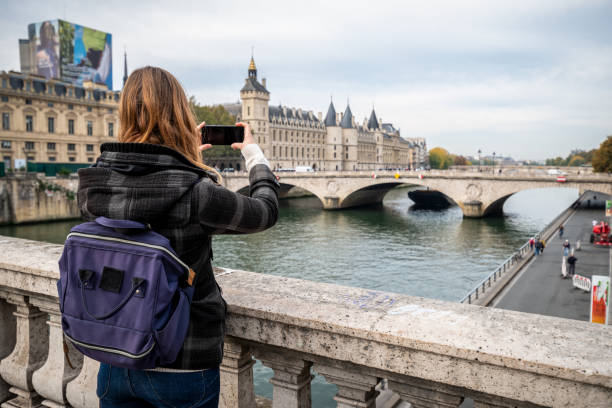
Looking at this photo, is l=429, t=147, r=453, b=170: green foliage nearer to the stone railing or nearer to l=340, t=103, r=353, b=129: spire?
l=340, t=103, r=353, b=129: spire

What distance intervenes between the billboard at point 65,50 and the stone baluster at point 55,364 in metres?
71.2

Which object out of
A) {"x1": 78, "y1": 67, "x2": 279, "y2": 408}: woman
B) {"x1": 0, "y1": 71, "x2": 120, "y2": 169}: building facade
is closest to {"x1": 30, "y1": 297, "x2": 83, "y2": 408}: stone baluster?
{"x1": 78, "y1": 67, "x2": 279, "y2": 408}: woman

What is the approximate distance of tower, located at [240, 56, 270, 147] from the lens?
279 ft

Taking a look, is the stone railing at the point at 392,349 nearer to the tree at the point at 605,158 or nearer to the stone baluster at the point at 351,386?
the stone baluster at the point at 351,386

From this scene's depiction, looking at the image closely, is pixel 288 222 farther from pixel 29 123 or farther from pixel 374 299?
pixel 374 299

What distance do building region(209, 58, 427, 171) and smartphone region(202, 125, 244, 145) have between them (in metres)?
76.0

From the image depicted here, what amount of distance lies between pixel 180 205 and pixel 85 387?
1.71 metres

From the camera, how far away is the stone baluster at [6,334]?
334cm

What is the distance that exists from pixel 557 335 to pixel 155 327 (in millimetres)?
1401

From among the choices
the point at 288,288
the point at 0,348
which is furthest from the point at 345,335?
the point at 0,348

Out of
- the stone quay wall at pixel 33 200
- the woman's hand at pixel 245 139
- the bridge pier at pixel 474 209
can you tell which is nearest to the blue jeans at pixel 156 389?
the woman's hand at pixel 245 139

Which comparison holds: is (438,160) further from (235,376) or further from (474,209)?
(235,376)

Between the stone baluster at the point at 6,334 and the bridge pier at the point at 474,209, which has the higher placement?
the stone baluster at the point at 6,334

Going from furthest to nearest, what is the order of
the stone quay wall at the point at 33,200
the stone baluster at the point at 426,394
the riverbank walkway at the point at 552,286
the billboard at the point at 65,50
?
the billboard at the point at 65,50, the stone quay wall at the point at 33,200, the riverbank walkway at the point at 552,286, the stone baluster at the point at 426,394
